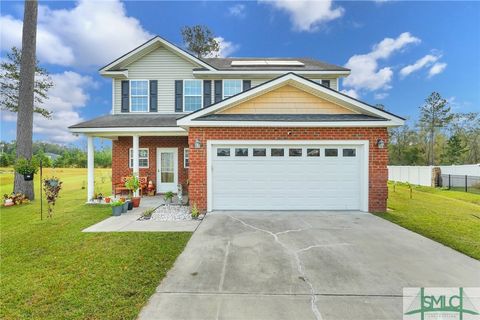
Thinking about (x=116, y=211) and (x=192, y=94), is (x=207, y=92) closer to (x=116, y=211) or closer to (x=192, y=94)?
(x=192, y=94)

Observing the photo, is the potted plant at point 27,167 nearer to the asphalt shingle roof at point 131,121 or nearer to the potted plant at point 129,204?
the asphalt shingle roof at point 131,121

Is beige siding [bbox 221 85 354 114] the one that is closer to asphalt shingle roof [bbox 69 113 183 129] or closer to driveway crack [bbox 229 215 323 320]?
asphalt shingle roof [bbox 69 113 183 129]

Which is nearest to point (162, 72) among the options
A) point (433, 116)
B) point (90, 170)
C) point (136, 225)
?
point (90, 170)

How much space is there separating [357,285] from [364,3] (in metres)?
20.2

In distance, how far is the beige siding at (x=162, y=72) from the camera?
1252cm

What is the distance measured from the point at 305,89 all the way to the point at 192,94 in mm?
6551

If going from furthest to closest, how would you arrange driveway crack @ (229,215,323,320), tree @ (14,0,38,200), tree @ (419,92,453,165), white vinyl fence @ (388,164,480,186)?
tree @ (419,92,453,165) < white vinyl fence @ (388,164,480,186) < tree @ (14,0,38,200) < driveway crack @ (229,215,323,320)

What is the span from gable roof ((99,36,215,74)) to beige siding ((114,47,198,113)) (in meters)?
0.30

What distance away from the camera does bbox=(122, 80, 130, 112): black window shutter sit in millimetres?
12498

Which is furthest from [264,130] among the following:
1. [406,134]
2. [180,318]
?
[406,134]

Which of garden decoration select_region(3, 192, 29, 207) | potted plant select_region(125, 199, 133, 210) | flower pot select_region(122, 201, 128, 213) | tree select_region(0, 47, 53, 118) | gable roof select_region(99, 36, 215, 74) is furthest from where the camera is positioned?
tree select_region(0, 47, 53, 118)

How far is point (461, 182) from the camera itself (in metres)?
16.4

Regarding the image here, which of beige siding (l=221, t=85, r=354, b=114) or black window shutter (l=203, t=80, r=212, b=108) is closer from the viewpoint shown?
beige siding (l=221, t=85, r=354, b=114)

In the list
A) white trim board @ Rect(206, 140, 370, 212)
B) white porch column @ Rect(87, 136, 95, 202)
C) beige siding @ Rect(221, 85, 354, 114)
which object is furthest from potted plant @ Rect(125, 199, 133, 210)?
beige siding @ Rect(221, 85, 354, 114)
